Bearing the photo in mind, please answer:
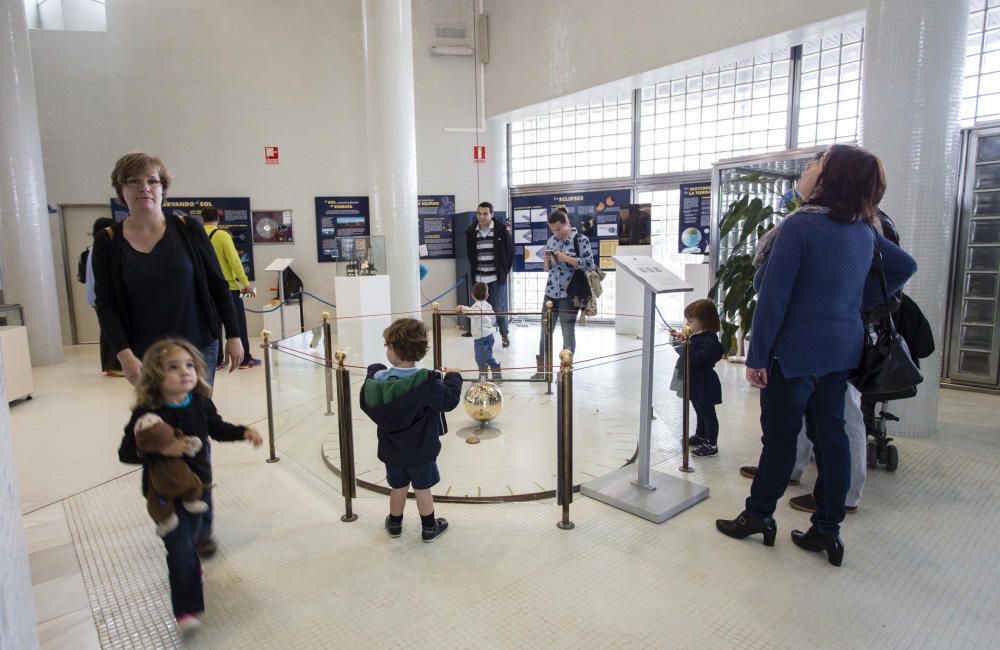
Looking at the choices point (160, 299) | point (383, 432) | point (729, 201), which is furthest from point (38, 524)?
point (729, 201)

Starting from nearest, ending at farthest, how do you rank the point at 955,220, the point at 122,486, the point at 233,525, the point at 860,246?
the point at 860,246, the point at 233,525, the point at 122,486, the point at 955,220

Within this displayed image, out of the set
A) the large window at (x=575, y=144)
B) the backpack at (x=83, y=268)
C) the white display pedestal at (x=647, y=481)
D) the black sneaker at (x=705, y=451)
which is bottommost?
the black sneaker at (x=705, y=451)

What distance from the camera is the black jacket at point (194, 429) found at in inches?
93.7

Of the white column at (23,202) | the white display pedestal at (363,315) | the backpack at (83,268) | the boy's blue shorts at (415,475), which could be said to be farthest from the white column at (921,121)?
the white column at (23,202)

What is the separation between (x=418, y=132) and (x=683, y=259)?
213 inches

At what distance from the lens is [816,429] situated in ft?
9.44

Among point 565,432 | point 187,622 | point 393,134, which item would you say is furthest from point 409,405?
point 393,134

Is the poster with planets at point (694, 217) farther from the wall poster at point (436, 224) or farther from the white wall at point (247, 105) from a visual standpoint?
the wall poster at point (436, 224)

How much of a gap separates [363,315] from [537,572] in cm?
457

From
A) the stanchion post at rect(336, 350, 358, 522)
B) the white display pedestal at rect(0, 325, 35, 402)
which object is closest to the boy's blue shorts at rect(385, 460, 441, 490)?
the stanchion post at rect(336, 350, 358, 522)

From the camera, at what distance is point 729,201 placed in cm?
749

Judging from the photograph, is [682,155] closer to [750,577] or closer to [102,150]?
[750,577]

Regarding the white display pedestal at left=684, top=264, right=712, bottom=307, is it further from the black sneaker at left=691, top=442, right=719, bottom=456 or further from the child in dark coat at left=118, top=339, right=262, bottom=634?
the child in dark coat at left=118, top=339, right=262, bottom=634

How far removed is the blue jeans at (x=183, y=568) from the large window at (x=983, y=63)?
7909mm
